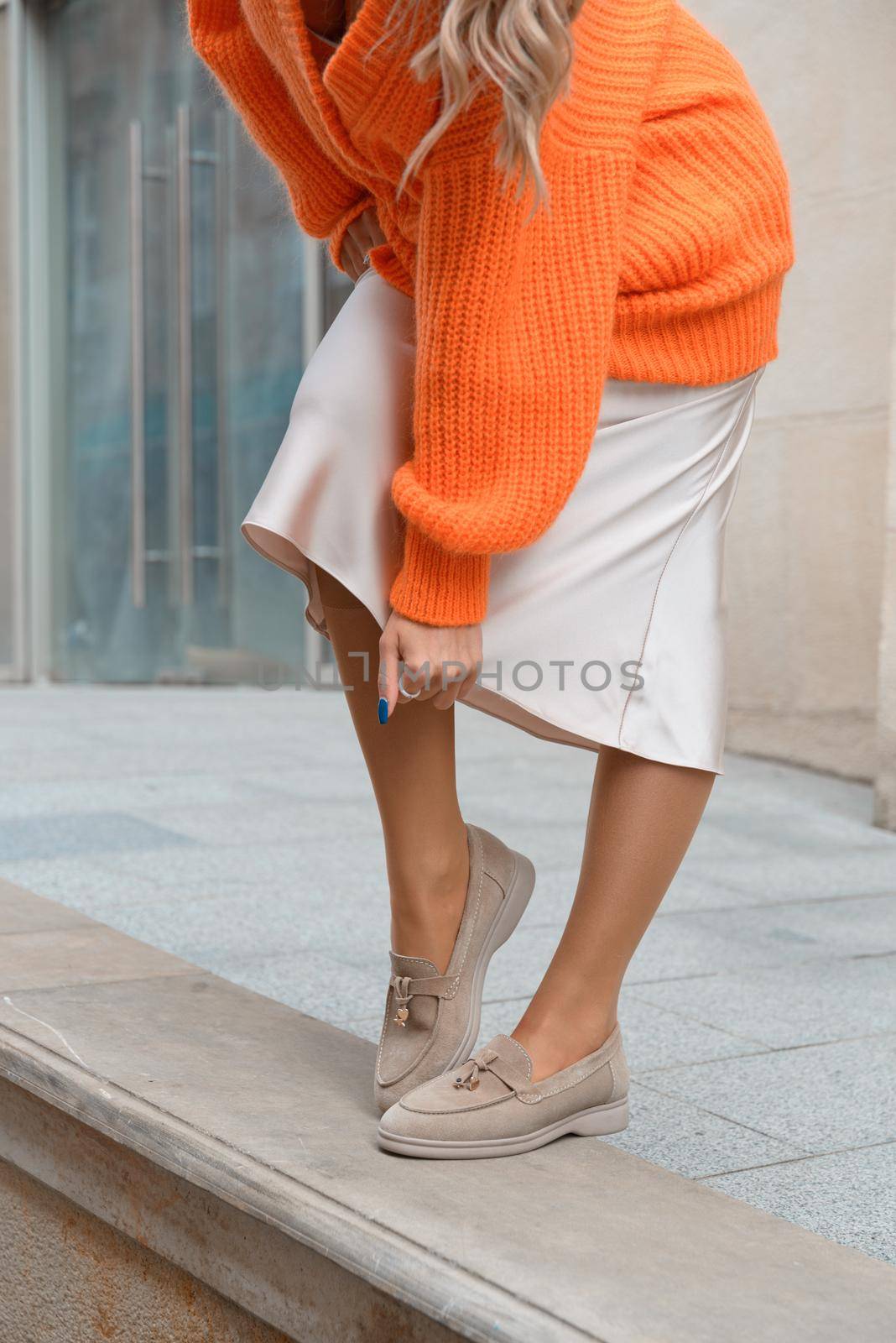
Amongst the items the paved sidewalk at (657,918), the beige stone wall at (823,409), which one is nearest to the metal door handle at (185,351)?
the paved sidewalk at (657,918)

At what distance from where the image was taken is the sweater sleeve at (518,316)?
144 cm

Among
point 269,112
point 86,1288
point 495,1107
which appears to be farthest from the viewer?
point 86,1288

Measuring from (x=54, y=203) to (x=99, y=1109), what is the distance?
8116mm

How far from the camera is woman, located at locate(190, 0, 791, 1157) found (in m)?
1.44

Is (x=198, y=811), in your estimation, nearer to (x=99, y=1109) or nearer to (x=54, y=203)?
(x=99, y=1109)

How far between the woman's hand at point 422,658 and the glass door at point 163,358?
608cm

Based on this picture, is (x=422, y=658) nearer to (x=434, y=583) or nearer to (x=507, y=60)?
(x=434, y=583)

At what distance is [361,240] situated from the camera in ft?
5.56

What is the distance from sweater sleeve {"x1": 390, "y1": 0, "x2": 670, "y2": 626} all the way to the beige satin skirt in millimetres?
94

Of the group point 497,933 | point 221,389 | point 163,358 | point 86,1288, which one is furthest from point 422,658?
point 163,358

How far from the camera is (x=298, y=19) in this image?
58.7 inches

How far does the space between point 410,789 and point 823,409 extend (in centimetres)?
386

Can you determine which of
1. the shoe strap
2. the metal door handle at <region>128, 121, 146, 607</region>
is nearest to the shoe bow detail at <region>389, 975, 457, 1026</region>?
the shoe strap

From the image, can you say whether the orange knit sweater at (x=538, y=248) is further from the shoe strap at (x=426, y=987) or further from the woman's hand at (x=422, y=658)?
the shoe strap at (x=426, y=987)
